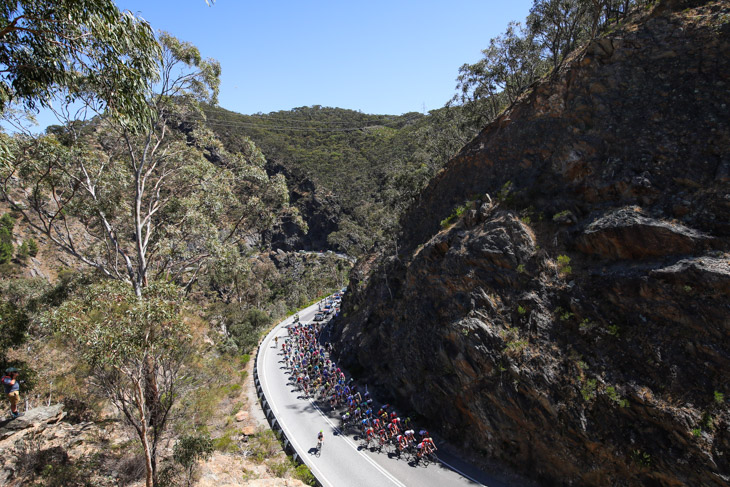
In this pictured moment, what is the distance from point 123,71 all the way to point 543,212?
16.2m

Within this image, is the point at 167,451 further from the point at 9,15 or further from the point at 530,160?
the point at 530,160

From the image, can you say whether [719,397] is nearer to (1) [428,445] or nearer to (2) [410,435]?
(1) [428,445]

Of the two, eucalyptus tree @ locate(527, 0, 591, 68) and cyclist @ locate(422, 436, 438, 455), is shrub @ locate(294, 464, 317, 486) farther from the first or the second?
eucalyptus tree @ locate(527, 0, 591, 68)

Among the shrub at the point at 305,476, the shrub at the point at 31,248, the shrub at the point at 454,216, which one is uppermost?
the shrub at the point at 31,248

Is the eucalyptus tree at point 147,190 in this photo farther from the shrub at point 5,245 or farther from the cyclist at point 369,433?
the shrub at point 5,245

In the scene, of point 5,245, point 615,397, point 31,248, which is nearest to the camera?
point 615,397

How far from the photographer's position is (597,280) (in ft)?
44.1

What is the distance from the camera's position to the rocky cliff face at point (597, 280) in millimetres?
10797

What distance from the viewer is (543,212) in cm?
1634

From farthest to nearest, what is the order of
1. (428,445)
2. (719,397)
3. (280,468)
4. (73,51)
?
(428,445) → (280,468) → (719,397) → (73,51)

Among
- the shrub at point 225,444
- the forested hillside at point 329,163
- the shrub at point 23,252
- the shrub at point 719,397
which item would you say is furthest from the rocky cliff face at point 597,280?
the shrub at point 23,252

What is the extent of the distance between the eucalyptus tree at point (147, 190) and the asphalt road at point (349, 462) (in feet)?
29.8

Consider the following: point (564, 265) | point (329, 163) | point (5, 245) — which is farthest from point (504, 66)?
point (329, 163)

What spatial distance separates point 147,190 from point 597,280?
67.9 ft
